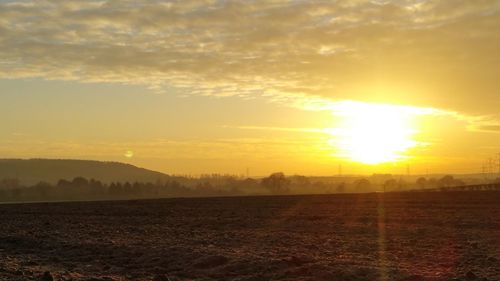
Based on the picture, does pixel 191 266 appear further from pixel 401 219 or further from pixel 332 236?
pixel 401 219

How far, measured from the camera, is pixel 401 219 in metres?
36.1

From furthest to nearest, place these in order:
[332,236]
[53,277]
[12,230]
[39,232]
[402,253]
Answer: [12,230] < [39,232] < [332,236] < [402,253] < [53,277]

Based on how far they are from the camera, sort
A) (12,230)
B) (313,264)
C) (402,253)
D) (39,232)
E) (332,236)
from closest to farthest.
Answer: (313,264) < (402,253) < (332,236) < (39,232) < (12,230)

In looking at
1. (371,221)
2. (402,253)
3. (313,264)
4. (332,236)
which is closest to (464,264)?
(402,253)

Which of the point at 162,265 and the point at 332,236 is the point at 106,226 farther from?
the point at 162,265

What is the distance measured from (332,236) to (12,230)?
60.0 feet

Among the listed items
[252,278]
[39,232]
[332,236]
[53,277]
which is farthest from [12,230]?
[252,278]

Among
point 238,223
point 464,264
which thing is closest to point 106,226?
point 238,223

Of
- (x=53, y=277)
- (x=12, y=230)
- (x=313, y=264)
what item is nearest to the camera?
(x=53, y=277)

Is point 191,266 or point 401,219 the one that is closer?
point 191,266

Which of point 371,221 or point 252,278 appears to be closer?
point 252,278

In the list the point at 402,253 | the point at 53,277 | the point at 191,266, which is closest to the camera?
the point at 53,277

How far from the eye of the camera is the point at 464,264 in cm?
1694

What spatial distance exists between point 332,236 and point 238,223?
9626 millimetres
